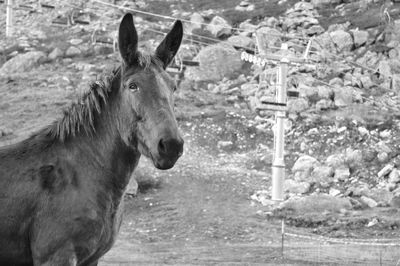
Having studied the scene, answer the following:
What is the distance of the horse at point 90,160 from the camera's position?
617 centimetres

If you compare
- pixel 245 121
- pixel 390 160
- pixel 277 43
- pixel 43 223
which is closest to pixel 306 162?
pixel 390 160

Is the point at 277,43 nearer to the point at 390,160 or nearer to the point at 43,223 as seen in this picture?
the point at 390,160

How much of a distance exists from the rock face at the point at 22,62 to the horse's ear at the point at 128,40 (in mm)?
31610

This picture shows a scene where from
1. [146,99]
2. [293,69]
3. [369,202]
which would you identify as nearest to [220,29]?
[293,69]

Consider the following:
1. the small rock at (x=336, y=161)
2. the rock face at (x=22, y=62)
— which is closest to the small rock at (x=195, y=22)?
the rock face at (x=22, y=62)

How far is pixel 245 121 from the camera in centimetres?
3017

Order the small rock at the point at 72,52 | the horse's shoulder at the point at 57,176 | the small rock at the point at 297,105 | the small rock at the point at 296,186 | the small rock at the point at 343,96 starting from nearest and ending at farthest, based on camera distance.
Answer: the horse's shoulder at the point at 57,176
the small rock at the point at 296,186
the small rock at the point at 297,105
the small rock at the point at 343,96
the small rock at the point at 72,52

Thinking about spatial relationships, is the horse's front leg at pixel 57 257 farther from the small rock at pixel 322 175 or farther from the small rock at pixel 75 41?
the small rock at pixel 75 41

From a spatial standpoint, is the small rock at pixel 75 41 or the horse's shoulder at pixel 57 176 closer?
the horse's shoulder at pixel 57 176

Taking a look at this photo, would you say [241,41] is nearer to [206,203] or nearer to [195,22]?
[195,22]

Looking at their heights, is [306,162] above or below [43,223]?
below

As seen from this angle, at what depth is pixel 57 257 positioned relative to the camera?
6102 millimetres

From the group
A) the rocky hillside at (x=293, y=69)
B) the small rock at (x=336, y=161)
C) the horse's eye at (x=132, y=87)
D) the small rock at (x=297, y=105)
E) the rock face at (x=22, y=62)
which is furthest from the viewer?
the rock face at (x=22, y=62)

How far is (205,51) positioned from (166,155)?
1205 inches
